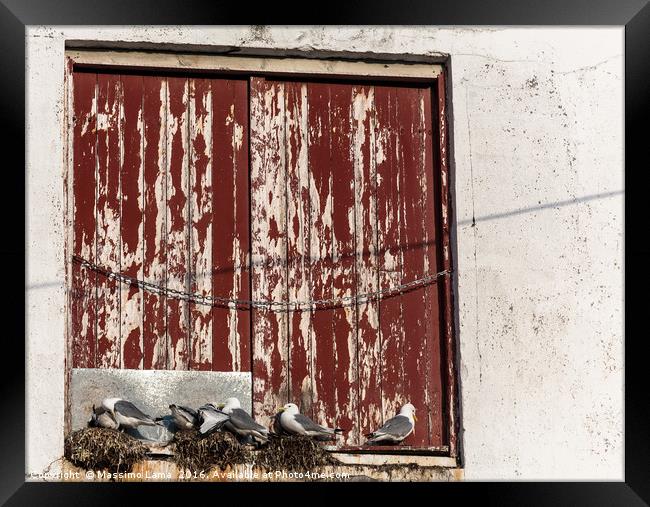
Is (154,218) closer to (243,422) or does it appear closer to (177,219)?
(177,219)

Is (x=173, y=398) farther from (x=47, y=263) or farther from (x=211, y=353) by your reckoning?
(x=47, y=263)

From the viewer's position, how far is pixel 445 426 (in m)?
6.61

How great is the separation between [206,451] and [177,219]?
1.36 m

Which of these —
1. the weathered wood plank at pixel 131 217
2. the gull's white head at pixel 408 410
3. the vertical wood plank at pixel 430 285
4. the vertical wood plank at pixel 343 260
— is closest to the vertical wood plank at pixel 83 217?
the weathered wood plank at pixel 131 217

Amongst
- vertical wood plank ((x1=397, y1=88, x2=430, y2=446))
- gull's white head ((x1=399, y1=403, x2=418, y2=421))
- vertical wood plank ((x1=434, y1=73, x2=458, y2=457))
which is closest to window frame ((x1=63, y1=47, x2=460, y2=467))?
vertical wood plank ((x1=434, y1=73, x2=458, y2=457))

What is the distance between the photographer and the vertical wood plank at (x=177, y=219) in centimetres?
651

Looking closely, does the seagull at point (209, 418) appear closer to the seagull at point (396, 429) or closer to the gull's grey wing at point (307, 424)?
the gull's grey wing at point (307, 424)

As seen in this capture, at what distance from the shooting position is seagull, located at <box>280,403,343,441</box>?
6316 mm

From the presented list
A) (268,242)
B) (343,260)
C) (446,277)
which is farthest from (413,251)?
(268,242)

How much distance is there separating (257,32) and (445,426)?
8.50 feet

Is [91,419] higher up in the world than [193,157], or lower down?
lower down

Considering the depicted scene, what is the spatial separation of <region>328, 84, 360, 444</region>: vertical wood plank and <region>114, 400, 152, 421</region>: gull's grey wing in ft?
3.64
